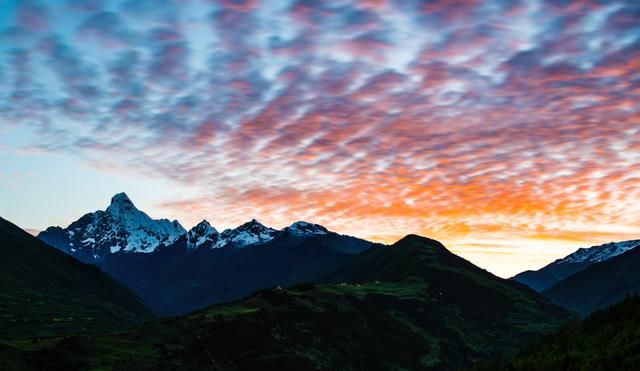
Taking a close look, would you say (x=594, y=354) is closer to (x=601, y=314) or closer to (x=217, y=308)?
(x=601, y=314)

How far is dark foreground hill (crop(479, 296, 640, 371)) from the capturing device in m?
38.6

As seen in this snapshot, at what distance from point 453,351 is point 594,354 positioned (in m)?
144

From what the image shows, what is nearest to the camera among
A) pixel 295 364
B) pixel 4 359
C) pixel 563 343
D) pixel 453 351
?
pixel 563 343

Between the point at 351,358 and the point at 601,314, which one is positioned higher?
the point at 601,314

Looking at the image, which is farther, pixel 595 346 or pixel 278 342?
pixel 278 342

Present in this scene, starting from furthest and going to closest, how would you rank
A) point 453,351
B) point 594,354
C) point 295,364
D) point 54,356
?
point 453,351, point 295,364, point 54,356, point 594,354

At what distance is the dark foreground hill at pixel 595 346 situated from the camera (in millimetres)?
38559

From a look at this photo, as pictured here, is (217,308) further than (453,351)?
No

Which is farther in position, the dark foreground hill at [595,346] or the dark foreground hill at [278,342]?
the dark foreground hill at [278,342]

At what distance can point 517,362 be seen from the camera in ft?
162

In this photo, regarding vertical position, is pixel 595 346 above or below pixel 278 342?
above

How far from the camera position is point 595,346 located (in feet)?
143

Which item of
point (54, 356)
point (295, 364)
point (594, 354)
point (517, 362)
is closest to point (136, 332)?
point (54, 356)

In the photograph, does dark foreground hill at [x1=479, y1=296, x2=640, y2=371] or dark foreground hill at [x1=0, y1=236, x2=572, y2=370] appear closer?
dark foreground hill at [x1=479, y1=296, x2=640, y2=371]
